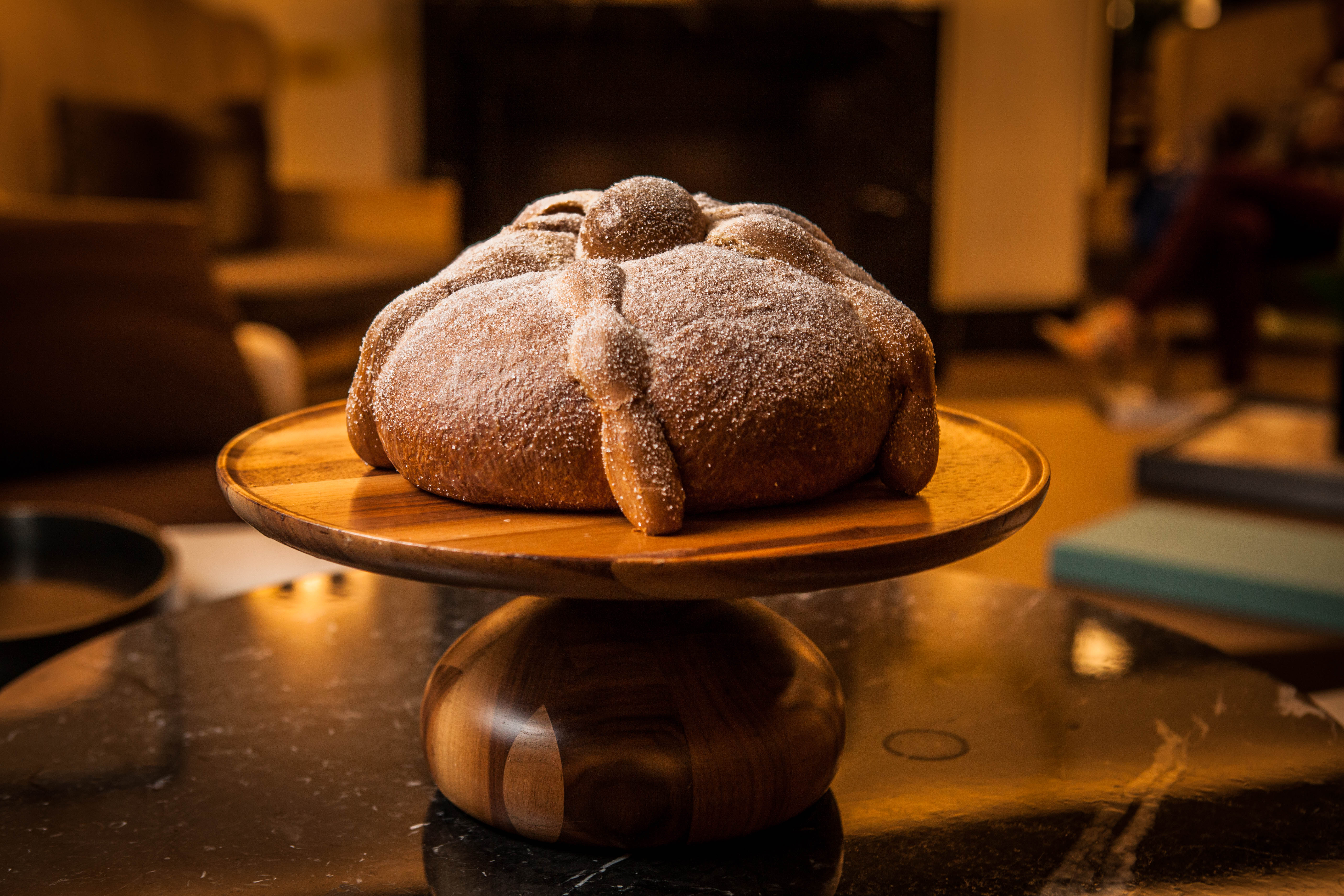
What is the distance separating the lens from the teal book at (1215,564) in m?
1.25

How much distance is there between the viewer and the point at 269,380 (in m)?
1.92

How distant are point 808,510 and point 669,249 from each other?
0.15 metres

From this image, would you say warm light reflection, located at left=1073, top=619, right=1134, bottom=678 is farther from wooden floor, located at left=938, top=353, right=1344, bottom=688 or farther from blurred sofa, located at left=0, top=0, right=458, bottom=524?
blurred sofa, located at left=0, top=0, right=458, bottom=524

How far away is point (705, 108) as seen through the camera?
4.63 meters

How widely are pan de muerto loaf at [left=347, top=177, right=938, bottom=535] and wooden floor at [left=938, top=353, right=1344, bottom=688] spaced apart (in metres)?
0.17

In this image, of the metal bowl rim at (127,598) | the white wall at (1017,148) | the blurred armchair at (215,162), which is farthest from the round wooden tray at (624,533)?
the white wall at (1017,148)

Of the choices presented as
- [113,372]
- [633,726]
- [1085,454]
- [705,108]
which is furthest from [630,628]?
[705,108]

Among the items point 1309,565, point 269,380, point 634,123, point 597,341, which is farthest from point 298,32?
point 597,341

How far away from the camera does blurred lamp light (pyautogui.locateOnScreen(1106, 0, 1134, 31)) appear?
514 cm

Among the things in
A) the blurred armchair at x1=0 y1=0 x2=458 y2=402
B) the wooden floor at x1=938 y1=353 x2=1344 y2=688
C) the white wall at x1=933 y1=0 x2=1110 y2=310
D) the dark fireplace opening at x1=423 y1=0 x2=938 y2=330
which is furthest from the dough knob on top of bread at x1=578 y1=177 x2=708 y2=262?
the white wall at x1=933 y1=0 x2=1110 y2=310

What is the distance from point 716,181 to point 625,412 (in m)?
4.38

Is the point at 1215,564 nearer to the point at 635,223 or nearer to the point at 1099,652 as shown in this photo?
the point at 1099,652

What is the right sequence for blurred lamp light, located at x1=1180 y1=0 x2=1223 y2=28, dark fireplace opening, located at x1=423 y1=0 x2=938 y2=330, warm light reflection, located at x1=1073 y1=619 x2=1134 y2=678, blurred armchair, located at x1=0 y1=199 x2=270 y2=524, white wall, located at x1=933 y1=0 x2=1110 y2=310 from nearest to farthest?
warm light reflection, located at x1=1073 y1=619 x2=1134 y2=678 < blurred armchair, located at x1=0 y1=199 x2=270 y2=524 < dark fireplace opening, located at x1=423 y1=0 x2=938 y2=330 < white wall, located at x1=933 y1=0 x2=1110 y2=310 < blurred lamp light, located at x1=1180 y1=0 x2=1223 y2=28

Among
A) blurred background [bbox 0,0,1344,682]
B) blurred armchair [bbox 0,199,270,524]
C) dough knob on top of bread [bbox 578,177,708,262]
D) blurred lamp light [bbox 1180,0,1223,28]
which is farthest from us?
blurred lamp light [bbox 1180,0,1223,28]
